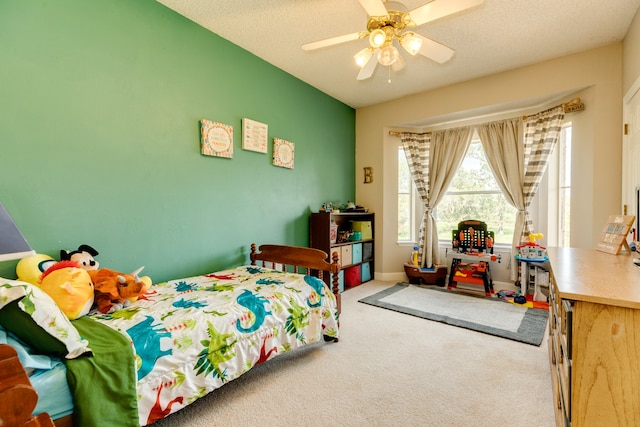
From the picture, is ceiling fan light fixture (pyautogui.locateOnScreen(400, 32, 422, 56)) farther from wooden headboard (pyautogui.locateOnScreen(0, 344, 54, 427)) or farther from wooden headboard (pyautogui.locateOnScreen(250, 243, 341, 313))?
wooden headboard (pyautogui.locateOnScreen(0, 344, 54, 427))

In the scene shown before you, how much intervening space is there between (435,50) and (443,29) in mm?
766

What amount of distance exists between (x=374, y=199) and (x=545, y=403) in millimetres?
3133

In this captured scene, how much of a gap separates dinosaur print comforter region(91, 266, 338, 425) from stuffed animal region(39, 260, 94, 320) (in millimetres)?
112

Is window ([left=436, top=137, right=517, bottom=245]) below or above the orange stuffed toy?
above

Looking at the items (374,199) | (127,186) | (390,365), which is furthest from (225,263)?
(374,199)

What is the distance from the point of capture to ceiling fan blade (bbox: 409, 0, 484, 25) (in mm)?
1607

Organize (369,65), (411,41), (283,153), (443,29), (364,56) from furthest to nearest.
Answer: (283,153)
(443,29)
(369,65)
(364,56)
(411,41)

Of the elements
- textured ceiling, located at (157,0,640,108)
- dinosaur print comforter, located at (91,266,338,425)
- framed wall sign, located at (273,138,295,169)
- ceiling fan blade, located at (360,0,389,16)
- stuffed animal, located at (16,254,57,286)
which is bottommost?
dinosaur print comforter, located at (91,266,338,425)

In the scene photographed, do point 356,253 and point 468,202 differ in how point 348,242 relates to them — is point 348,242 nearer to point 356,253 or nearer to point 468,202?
point 356,253

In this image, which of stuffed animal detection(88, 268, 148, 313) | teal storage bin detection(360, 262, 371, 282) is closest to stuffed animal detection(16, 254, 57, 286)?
stuffed animal detection(88, 268, 148, 313)

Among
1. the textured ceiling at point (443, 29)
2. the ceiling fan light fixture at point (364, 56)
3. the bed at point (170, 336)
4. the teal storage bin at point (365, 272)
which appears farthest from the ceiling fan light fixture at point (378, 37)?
the teal storage bin at point (365, 272)

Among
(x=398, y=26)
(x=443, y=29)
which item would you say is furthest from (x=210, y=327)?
(x=443, y=29)

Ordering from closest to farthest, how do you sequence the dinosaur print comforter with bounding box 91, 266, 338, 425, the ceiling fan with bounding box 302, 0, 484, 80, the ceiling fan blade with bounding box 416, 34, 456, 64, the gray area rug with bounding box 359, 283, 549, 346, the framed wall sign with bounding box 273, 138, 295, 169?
the dinosaur print comforter with bounding box 91, 266, 338, 425, the ceiling fan with bounding box 302, 0, 484, 80, the ceiling fan blade with bounding box 416, 34, 456, 64, the gray area rug with bounding box 359, 283, 549, 346, the framed wall sign with bounding box 273, 138, 295, 169

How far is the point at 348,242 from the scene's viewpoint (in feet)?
13.1
